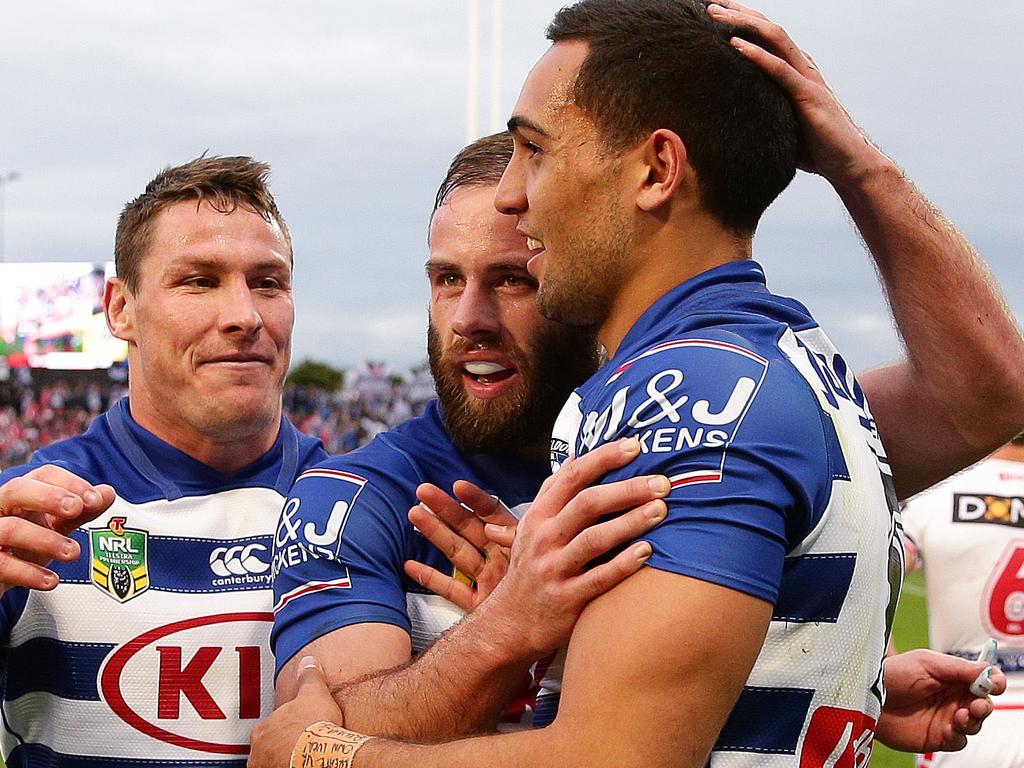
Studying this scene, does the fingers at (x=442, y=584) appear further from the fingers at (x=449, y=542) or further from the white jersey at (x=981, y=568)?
the white jersey at (x=981, y=568)

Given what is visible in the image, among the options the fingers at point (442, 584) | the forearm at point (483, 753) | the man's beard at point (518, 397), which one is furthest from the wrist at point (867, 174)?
the forearm at point (483, 753)

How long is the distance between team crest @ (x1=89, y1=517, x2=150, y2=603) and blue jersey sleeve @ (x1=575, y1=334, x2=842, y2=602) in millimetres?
1986

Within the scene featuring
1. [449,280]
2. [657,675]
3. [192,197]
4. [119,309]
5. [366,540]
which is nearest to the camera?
[657,675]

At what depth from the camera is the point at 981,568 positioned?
618 centimetres

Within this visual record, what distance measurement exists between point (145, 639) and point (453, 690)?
1491 mm

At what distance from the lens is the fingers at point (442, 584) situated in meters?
2.92

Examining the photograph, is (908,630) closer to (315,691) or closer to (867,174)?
(867,174)

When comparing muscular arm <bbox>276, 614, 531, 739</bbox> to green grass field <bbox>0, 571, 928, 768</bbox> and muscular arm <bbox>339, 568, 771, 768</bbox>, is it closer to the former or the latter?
muscular arm <bbox>339, 568, 771, 768</bbox>

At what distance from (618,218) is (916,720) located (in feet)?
5.03

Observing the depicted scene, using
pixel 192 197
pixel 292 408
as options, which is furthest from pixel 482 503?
pixel 292 408

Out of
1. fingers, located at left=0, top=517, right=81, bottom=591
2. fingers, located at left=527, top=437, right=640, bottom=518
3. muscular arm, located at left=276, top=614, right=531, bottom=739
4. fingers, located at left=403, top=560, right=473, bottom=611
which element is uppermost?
fingers, located at left=527, top=437, right=640, bottom=518

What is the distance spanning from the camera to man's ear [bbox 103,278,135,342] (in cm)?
400

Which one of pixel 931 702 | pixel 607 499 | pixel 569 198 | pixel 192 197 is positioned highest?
pixel 192 197

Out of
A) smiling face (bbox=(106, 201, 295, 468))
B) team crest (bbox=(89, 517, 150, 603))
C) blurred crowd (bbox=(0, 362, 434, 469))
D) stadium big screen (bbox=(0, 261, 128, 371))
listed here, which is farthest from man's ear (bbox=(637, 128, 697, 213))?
stadium big screen (bbox=(0, 261, 128, 371))
